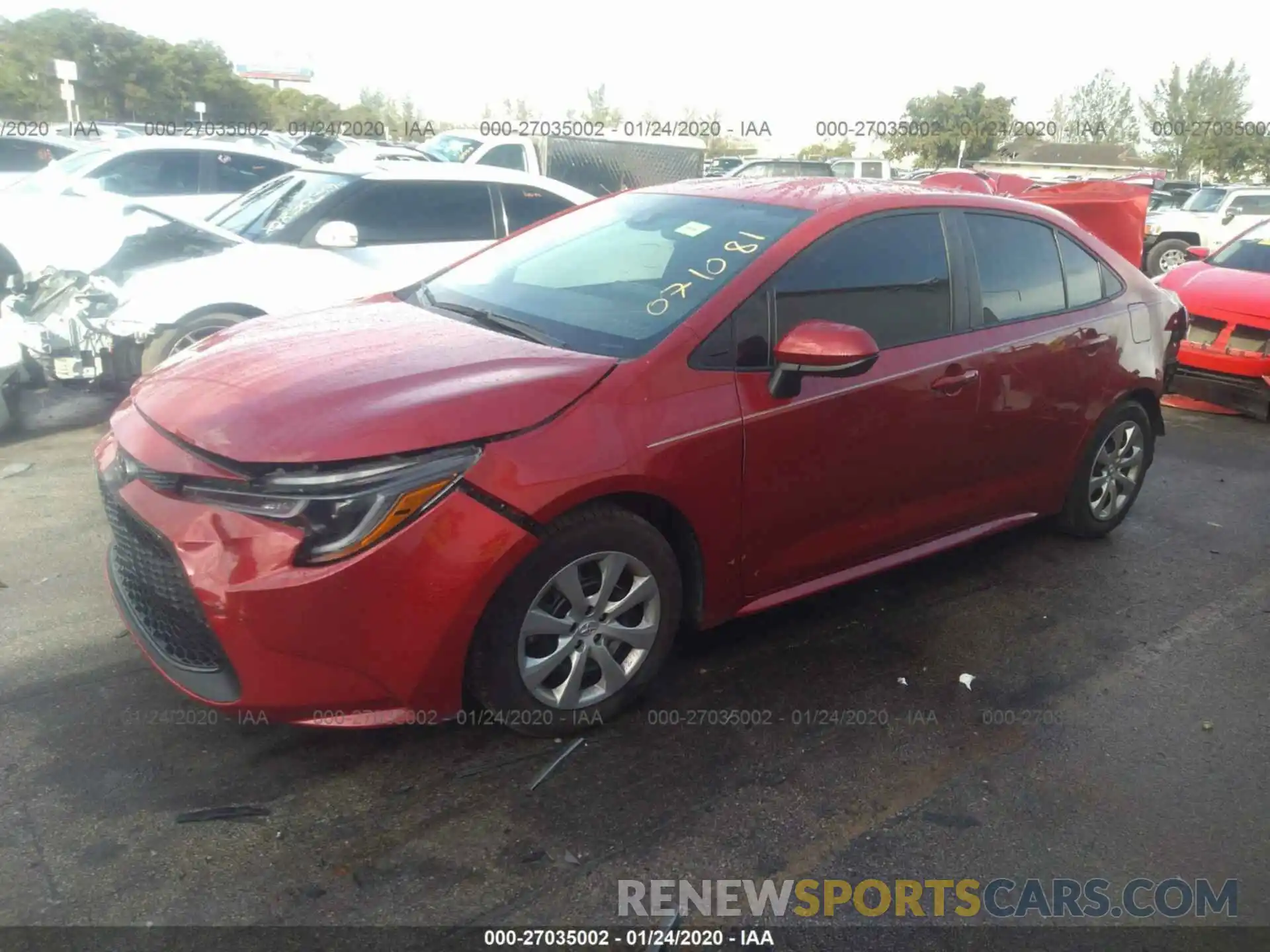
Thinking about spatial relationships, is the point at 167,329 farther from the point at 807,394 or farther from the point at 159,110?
the point at 159,110

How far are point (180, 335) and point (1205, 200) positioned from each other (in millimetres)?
18294

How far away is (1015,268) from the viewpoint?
4.31 m

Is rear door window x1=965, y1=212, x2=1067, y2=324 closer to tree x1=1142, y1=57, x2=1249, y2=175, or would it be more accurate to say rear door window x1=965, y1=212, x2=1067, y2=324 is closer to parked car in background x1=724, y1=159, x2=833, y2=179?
parked car in background x1=724, y1=159, x2=833, y2=179

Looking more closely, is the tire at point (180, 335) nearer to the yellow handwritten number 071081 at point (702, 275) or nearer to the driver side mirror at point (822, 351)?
the yellow handwritten number 071081 at point (702, 275)

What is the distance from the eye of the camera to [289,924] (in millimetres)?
2367

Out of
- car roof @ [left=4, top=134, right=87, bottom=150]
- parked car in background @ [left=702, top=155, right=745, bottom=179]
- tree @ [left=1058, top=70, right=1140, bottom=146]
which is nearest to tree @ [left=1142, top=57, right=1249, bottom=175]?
tree @ [left=1058, top=70, right=1140, bottom=146]

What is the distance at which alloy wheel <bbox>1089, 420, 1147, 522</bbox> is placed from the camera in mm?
4895

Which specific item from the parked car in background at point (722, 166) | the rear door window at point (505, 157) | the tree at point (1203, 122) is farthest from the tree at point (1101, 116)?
the rear door window at point (505, 157)

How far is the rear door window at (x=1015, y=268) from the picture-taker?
13.6 feet

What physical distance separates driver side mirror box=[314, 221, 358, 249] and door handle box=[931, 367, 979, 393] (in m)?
4.02

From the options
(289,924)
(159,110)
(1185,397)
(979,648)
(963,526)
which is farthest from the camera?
(159,110)

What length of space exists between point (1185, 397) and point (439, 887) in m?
7.97

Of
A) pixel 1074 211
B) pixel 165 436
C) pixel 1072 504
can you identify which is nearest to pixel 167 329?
pixel 165 436

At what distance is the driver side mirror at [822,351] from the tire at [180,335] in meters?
3.95
